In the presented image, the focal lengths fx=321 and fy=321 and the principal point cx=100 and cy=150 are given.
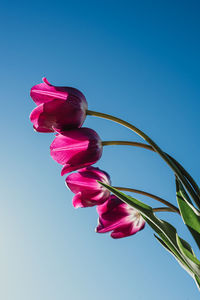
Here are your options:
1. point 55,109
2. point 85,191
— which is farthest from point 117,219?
point 55,109

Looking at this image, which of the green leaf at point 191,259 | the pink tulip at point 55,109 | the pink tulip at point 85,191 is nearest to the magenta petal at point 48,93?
the pink tulip at point 55,109

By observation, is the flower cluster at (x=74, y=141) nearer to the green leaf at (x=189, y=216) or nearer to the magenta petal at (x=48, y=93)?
the magenta petal at (x=48, y=93)

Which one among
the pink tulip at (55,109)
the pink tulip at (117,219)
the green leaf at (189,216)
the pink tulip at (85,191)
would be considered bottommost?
the green leaf at (189,216)

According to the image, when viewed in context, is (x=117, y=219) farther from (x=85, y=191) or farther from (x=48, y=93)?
(x=48, y=93)

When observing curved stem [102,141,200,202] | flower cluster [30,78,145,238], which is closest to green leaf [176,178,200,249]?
curved stem [102,141,200,202]

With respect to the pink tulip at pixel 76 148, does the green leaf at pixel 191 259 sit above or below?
below

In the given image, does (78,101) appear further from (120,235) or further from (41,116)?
(120,235)

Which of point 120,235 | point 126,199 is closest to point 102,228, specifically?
point 120,235
